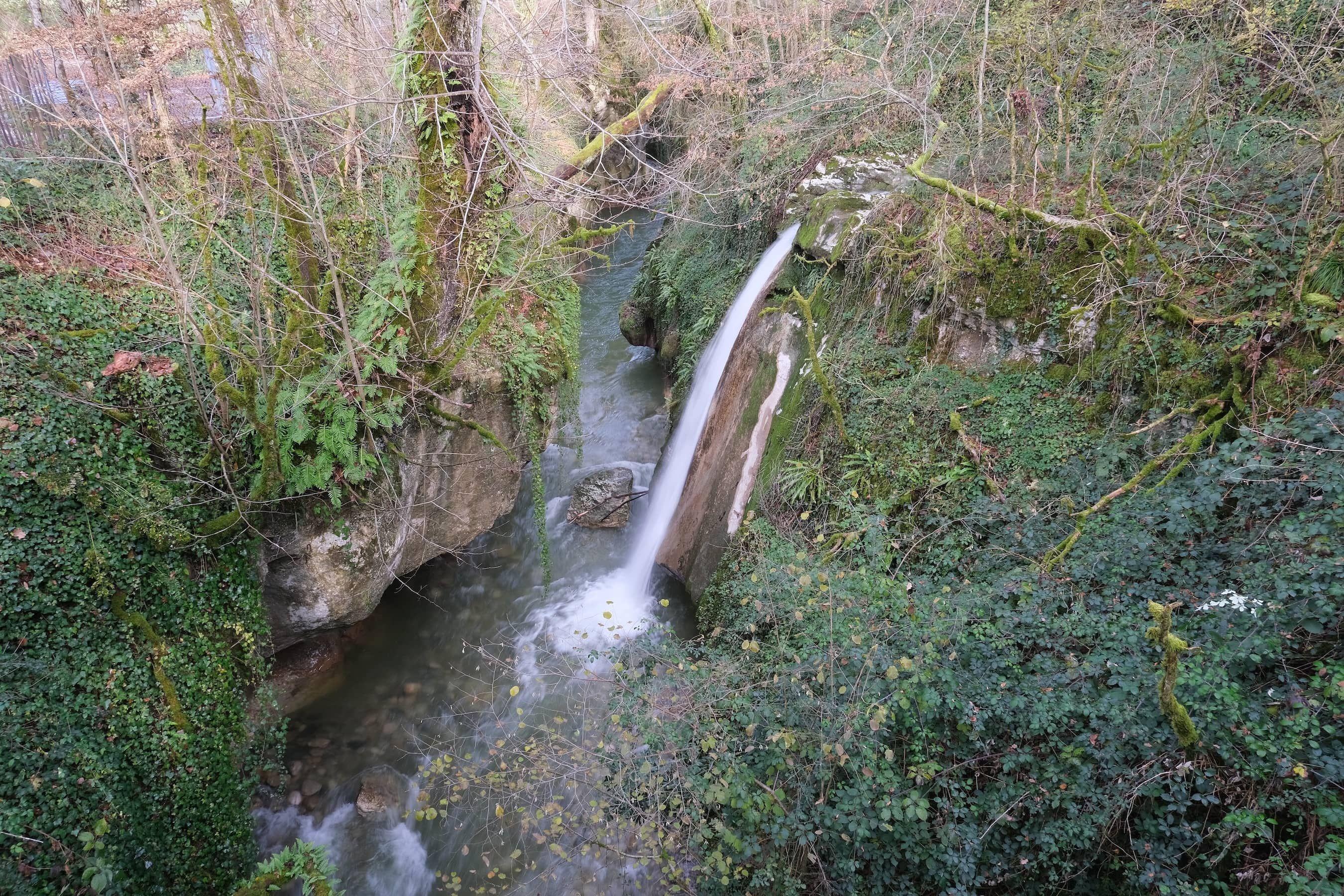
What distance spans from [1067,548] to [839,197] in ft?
18.3

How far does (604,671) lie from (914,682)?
13.8ft

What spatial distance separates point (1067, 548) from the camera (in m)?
4.77

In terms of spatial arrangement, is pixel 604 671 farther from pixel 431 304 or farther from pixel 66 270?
pixel 66 270

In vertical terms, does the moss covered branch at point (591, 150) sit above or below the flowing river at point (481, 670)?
above

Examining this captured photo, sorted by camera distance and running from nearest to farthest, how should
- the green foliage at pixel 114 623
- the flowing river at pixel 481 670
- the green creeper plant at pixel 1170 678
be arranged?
the green creeper plant at pixel 1170 678, the green foliage at pixel 114 623, the flowing river at pixel 481 670

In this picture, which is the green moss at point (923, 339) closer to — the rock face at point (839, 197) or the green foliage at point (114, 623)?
the rock face at point (839, 197)

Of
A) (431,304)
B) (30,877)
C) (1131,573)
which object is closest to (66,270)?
(431,304)

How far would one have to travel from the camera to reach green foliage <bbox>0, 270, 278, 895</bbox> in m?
4.29

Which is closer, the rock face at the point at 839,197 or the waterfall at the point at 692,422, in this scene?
the rock face at the point at 839,197

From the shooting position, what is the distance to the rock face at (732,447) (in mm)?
7570

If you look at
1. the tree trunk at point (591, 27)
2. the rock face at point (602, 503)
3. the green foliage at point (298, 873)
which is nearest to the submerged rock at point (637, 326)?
the rock face at point (602, 503)

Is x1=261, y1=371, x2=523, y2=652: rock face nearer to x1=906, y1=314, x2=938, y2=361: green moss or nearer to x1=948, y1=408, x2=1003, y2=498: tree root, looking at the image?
x1=906, y1=314, x2=938, y2=361: green moss

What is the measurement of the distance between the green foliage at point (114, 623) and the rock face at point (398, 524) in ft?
1.58

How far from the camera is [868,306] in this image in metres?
7.26
